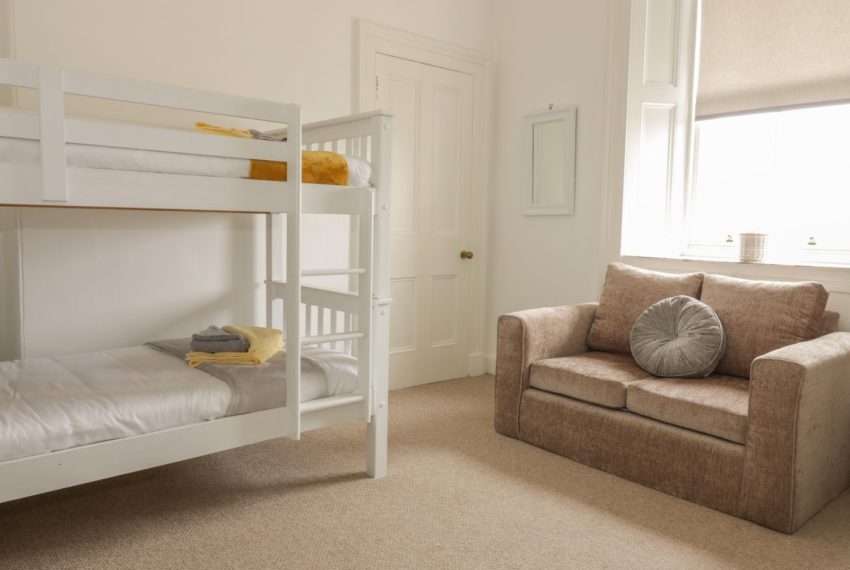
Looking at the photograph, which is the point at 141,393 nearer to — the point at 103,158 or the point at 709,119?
the point at 103,158

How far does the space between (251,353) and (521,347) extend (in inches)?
50.8

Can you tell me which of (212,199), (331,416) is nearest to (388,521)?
(331,416)

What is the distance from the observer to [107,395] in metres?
2.02

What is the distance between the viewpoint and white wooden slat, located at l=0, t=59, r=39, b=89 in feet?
5.53

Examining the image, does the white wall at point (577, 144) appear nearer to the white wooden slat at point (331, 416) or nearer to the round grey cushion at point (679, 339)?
the round grey cushion at point (679, 339)

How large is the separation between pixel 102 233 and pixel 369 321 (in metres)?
1.29

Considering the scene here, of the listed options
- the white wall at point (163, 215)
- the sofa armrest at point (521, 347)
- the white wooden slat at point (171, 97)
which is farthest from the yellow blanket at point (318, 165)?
the sofa armrest at point (521, 347)

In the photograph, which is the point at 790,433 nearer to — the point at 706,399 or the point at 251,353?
the point at 706,399

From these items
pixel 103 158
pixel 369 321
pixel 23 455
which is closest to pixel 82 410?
pixel 23 455

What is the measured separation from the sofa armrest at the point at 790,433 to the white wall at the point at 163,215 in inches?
90.7

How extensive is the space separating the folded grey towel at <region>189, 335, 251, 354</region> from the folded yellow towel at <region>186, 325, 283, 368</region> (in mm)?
28

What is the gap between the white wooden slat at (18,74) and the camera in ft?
5.53

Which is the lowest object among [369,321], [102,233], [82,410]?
[82,410]

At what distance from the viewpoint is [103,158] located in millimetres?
1845
